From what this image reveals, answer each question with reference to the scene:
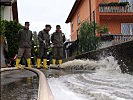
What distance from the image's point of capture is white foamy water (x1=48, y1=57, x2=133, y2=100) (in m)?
4.19

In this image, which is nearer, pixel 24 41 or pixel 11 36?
pixel 24 41

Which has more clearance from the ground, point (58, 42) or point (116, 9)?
point (116, 9)

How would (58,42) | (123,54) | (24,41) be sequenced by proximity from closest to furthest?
(123,54) < (24,41) < (58,42)

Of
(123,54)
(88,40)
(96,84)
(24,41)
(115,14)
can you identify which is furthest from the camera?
(115,14)

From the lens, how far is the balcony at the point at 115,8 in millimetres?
25641

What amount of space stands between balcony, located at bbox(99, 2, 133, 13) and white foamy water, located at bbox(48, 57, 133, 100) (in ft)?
45.0

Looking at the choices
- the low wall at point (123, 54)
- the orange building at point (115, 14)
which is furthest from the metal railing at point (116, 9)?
the low wall at point (123, 54)

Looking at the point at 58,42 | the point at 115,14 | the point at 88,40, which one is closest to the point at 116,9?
the point at 115,14

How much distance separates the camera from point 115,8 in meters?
25.8

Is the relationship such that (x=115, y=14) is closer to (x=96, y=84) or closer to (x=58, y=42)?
(x=58, y=42)

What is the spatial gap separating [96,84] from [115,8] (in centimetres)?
2050

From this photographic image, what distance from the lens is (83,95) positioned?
4.29m

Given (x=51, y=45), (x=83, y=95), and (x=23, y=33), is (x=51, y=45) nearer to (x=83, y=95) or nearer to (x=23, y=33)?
(x=23, y=33)

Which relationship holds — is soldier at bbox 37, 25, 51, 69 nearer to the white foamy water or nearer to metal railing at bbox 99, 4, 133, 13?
the white foamy water
